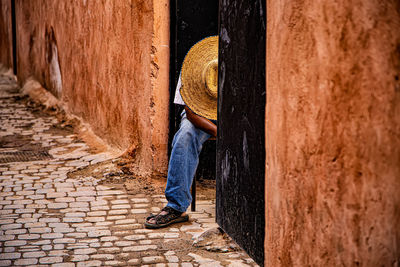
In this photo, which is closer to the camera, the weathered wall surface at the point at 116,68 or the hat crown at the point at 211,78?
the hat crown at the point at 211,78

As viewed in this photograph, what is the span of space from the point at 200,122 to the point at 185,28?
1426 mm

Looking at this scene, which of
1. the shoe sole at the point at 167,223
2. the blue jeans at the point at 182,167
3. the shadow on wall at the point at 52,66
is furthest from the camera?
the shadow on wall at the point at 52,66

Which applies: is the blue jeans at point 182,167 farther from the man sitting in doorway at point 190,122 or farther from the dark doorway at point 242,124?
the dark doorway at point 242,124

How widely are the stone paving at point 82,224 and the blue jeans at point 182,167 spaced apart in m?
0.22

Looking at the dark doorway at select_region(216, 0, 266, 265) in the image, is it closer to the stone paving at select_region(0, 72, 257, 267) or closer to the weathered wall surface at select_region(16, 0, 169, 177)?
the stone paving at select_region(0, 72, 257, 267)

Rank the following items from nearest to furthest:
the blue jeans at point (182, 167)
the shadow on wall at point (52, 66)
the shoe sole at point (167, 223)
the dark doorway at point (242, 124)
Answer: the dark doorway at point (242, 124) < the shoe sole at point (167, 223) < the blue jeans at point (182, 167) < the shadow on wall at point (52, 66)

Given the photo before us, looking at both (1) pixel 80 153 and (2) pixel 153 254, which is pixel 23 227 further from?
(1) pixel 80 153

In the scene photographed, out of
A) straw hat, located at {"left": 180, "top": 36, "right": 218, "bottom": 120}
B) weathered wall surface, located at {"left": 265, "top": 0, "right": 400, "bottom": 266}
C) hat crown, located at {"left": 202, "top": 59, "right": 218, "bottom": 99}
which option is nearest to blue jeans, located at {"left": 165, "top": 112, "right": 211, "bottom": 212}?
straw hat, located at {"left": 180, "top": 36, "right": 218, "bottom": 120}

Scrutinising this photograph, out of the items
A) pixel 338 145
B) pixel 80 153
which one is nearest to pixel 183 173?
pixel 338 145

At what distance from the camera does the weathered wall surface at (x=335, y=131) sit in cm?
195

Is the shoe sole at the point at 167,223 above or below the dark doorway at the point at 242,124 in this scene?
below

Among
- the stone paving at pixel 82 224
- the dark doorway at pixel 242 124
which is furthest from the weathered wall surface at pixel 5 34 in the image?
the dark doorway at pixel 242 124

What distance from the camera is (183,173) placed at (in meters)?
4.43

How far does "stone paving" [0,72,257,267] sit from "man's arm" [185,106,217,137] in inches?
31.0
